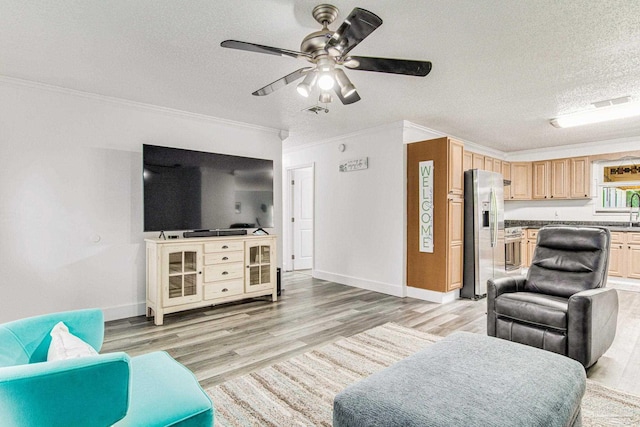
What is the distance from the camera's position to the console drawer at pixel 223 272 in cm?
385

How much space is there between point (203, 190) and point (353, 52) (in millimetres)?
2388

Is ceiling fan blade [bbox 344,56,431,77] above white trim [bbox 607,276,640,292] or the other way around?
above

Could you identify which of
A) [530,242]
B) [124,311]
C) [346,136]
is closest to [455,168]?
[346,136]

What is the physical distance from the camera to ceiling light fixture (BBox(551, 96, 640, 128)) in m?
3.82

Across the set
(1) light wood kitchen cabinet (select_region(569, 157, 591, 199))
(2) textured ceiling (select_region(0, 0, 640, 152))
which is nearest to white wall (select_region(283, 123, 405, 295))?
(2) textured ceiling (select_region(0, 0, 640, 152))

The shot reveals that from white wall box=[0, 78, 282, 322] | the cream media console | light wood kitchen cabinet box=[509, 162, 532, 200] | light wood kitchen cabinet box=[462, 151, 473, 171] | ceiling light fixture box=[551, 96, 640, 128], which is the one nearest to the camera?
white wall box=[0, 78, 282, 322]

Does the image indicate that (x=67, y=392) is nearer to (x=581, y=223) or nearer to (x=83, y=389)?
(x=83, y=389)

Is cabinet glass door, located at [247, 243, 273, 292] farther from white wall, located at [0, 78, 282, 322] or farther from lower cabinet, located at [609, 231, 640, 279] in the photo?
lower cabinet, located at [609, 231, 640, 279]

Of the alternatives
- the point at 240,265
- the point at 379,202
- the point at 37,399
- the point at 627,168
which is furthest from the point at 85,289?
the point at 627,168

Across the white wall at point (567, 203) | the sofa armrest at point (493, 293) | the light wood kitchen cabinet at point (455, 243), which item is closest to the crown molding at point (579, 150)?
the white wall at point (567, 203)

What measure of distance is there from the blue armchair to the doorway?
520 cm

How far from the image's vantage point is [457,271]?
4.57m

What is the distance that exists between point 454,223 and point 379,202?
42.3 inches

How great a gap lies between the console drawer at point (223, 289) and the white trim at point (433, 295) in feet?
7.57
